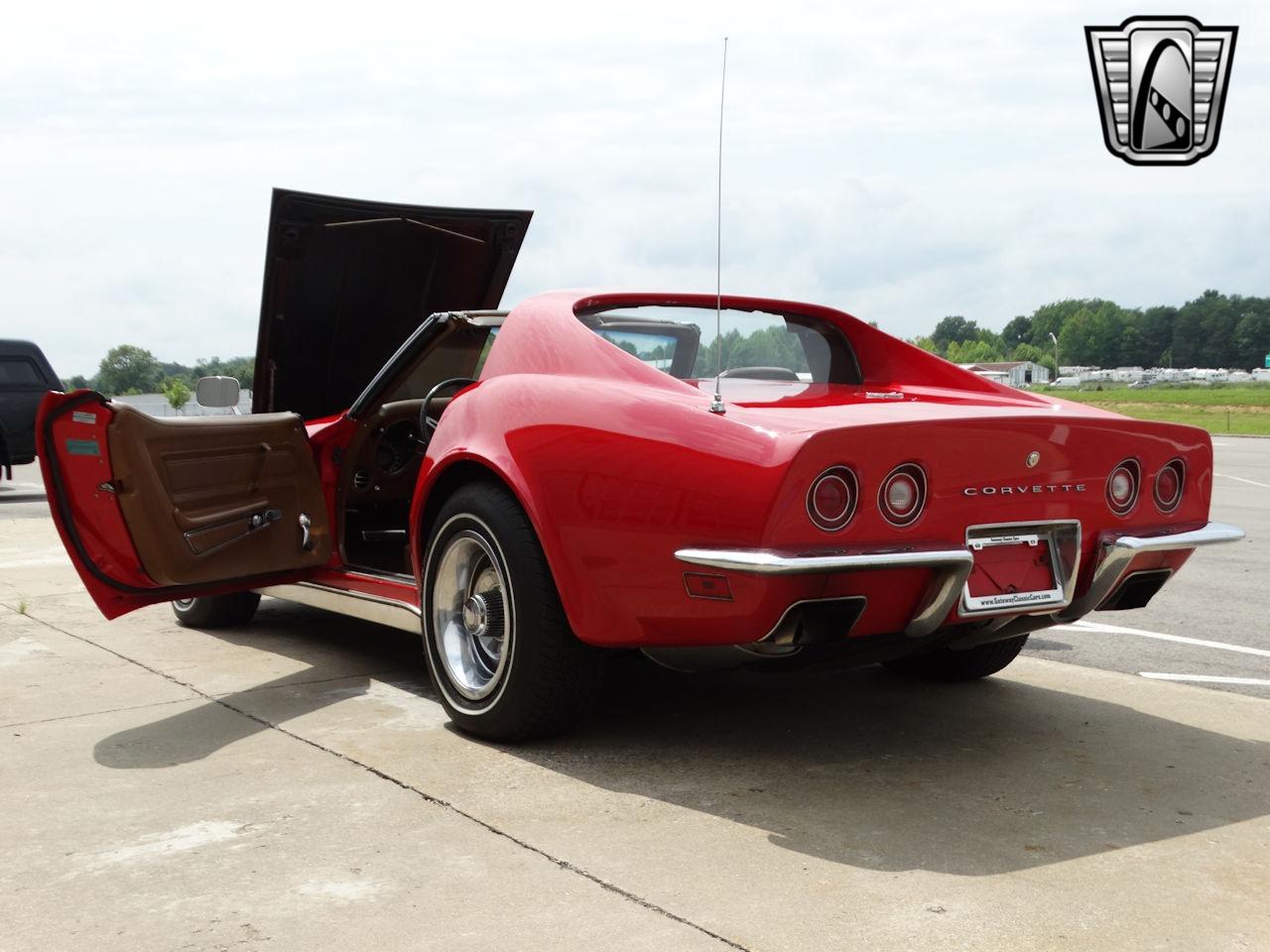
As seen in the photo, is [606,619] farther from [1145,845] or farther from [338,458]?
[338,458]

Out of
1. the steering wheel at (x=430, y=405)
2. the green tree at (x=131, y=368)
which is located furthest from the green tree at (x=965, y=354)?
the green tree at (x=131, y=368)

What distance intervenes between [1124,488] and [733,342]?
4.40 feet

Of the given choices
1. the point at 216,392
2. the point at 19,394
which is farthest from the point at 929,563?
the point at 19,394

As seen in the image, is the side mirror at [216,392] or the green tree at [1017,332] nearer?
the side mirror at [216,392]

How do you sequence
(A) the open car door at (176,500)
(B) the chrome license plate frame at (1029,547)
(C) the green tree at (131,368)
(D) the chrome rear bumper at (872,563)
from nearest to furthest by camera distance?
(D) the chrome rear bumper at (872,563)
(B) the chrome license plate frame at (1029,547)
(A) the open car door at (176,500)
(C) the green tree at (131,368)

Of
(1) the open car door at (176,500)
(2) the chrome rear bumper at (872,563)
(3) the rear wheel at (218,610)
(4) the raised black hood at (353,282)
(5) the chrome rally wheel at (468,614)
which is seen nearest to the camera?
(2) the chrome rear bumper at (872,563)

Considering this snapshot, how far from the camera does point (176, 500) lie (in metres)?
4.91

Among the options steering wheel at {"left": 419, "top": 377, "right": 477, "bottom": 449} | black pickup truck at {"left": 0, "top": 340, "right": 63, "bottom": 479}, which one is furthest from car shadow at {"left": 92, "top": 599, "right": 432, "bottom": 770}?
black pickup truck at {"left": 0, "top": 340, "right": 63, "bottom": 479}

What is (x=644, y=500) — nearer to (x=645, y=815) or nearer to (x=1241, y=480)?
(x=645, y=815)

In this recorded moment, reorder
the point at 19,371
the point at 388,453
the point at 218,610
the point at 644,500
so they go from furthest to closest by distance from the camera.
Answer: the point at 19,371 → the point at 218,610 → the point at 388,453 → the point at 644,500

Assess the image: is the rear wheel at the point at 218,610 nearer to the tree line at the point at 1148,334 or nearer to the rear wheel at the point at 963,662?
the rear wheel at the point at 963,662

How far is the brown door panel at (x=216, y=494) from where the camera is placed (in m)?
4.78

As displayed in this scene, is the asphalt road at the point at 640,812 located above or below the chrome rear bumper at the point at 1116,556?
below

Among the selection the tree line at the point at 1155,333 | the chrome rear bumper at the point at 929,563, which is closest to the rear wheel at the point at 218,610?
the chrome rear bumper at the point at 929,563
